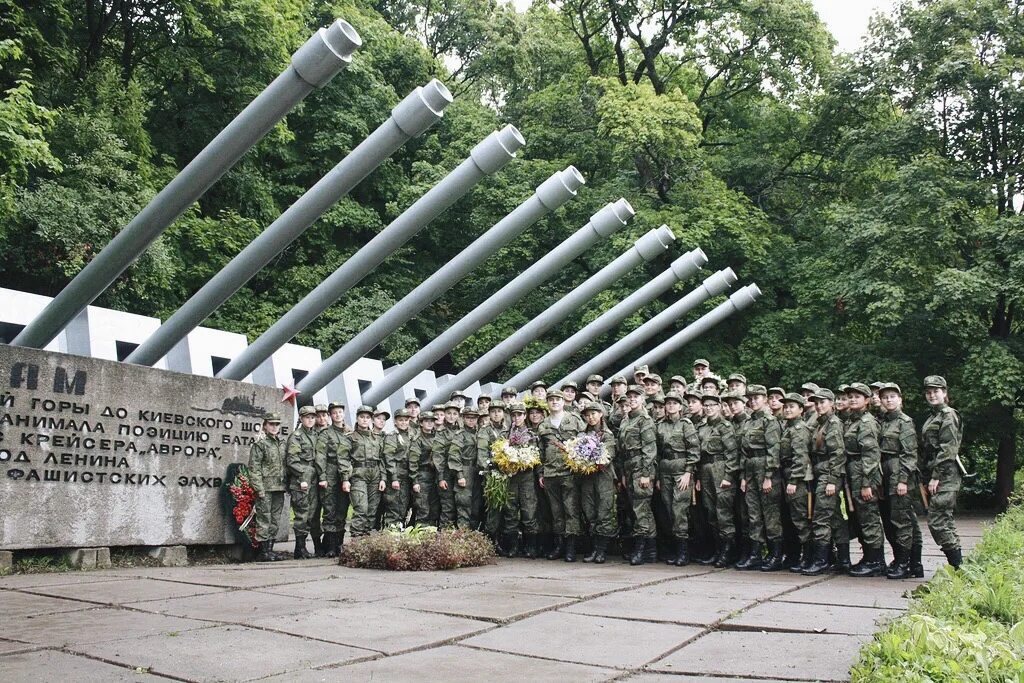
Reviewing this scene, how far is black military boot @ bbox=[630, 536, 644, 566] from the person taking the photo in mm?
10027

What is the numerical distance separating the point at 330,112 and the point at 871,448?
20345mm

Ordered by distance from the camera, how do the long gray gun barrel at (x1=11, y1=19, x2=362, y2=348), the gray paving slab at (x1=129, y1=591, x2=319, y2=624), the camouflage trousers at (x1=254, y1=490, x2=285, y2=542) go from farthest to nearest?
the camouflage trousers at (x1=254, y1=490, x2=285, y2=542)
the long gray gun barrel at (x1=11, y1=19, x2=362, y2=348)
the gray paving slab at (x1=129, y1=591, x2=319, y2=624)

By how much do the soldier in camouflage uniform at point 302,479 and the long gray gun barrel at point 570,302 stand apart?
4.95 metres

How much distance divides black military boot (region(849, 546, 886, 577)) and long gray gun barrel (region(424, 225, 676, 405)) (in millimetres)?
6410

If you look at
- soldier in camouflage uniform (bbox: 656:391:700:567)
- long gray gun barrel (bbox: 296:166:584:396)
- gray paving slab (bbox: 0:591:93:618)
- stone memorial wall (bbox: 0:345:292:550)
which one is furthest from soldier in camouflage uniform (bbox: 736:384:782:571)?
→ gray paving slab (bbox: 0:591:93:618)

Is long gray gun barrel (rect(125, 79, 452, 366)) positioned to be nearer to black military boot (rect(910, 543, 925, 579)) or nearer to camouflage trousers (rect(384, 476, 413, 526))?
camouflage trousers (rect(384, 476, 413, 526))

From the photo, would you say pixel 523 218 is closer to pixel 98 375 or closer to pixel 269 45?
pixel 98 375

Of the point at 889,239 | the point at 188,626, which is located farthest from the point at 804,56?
the point at 188,626

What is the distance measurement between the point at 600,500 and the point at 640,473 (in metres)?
0.53

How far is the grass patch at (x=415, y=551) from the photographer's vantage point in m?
9.15

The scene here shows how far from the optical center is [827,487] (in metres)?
9.09

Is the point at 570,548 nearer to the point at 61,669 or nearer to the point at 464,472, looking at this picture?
the point at 464,472

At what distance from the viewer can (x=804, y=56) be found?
2519 cm

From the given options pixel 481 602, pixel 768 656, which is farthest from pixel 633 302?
pixel 768 656
